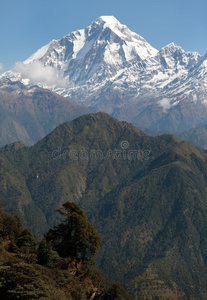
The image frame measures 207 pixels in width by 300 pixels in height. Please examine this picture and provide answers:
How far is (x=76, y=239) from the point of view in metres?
105

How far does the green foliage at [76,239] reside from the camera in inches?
4109

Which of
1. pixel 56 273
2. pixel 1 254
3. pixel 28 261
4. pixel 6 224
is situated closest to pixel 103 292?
pixel 56 273

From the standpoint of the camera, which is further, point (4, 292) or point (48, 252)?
point (48, 252)

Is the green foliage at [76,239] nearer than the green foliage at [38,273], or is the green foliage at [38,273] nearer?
the green foliage at [38,273]

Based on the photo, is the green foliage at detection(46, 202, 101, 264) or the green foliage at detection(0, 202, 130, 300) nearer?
the green foliage at detection(0, 202, 130, 300)

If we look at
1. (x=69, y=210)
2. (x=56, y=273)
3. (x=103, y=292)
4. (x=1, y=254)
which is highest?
(x=69, y=210)

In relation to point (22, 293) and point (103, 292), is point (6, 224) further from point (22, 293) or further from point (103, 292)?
point (22, 293)

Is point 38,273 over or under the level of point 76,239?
under

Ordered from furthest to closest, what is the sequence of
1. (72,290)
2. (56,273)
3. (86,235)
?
1. (86,235)
2. (56,273)
3. (72,290)

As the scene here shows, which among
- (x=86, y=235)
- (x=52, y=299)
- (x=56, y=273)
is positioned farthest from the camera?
(x=86, y=235)

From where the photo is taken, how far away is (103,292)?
91.8 m

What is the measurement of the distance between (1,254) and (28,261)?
25.0 ft

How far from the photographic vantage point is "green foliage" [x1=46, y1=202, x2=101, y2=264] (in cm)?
10438

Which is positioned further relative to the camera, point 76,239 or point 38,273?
point 76,239
